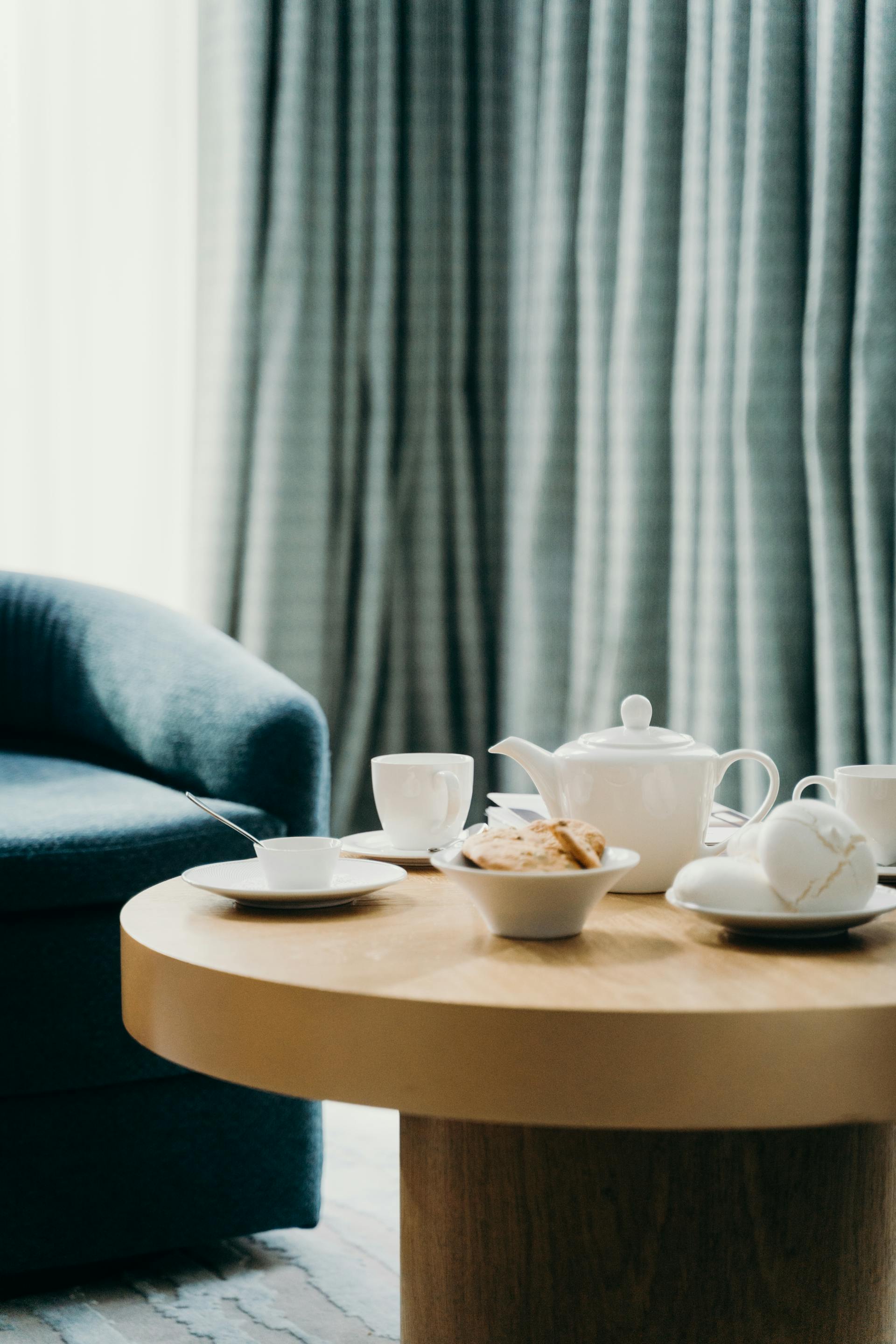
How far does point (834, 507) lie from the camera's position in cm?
208

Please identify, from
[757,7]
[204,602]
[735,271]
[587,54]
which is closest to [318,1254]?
[204,602]

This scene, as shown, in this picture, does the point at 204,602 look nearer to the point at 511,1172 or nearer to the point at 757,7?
the point at 757,7

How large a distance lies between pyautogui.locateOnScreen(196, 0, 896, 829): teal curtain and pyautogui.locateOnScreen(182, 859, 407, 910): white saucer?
1.26 meters

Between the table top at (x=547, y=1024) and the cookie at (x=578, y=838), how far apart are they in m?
0.05

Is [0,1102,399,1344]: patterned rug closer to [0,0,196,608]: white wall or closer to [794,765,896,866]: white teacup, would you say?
[794,765,896,866]: white teacup

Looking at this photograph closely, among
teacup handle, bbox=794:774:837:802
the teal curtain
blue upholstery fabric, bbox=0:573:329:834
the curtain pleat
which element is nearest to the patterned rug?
blue upholstery fabric, bbox=0:573:329:834

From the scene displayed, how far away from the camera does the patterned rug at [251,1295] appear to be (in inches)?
51.4

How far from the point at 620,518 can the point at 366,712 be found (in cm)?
71

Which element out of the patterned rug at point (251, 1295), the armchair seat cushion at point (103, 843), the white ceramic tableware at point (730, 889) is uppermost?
the white ceramic tableware at point (730, 889)

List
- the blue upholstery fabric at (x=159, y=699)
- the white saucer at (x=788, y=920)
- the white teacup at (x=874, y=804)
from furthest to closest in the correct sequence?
the blue upholstery fabric at (x=159, y=699), the white teacup at (x=874, y=804), the white saucer at (x=788, y=920)

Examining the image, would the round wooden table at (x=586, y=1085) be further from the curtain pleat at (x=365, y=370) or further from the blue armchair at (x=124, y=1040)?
the curtain pleat at (x=365, y=370)

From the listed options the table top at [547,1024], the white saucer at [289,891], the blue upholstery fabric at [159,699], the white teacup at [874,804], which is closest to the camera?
the table top at [547,1024]

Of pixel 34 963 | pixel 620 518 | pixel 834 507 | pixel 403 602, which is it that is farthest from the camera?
pixel 403 602

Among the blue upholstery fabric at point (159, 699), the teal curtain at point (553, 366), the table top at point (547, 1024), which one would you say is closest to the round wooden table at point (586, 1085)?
the table top at point (547, 1024)
